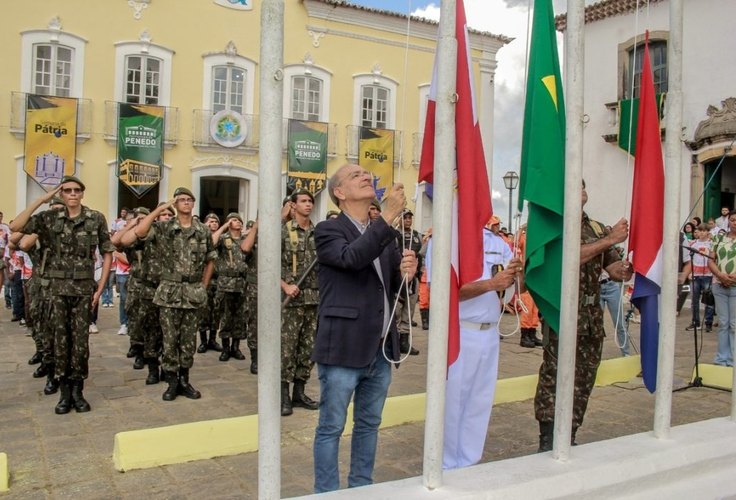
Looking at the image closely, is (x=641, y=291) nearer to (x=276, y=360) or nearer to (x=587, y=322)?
(x=587, y=322)

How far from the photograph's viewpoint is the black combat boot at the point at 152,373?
23.2 ft

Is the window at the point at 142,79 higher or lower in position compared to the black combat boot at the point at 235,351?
higher

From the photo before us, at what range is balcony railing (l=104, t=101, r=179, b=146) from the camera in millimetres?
18234

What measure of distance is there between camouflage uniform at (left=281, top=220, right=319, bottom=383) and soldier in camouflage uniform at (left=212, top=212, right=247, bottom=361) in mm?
2512

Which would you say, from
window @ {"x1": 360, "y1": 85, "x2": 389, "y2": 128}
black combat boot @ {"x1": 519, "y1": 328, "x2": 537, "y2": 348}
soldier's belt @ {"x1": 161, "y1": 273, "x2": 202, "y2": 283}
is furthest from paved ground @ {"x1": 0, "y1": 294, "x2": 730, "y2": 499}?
window @ {"x1": 360, "y1": 85, "x2": 389, "y2": 128}

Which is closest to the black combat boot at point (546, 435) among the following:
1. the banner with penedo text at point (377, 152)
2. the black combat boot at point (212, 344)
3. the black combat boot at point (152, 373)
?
the black combat boot at point (152, 373)

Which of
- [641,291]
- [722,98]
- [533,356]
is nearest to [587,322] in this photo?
[641,291]

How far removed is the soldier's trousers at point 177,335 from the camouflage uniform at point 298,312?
107cm

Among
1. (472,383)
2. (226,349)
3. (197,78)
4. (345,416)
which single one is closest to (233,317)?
(226,349)

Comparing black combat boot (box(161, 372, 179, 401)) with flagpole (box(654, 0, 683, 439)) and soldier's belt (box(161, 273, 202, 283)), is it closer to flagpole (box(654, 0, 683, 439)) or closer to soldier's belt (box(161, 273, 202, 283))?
soldier's belt (box(161, 273, 202, 283))

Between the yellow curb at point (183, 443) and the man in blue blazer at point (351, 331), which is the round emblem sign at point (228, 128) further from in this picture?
the man in blue blazer at point (351, 331)

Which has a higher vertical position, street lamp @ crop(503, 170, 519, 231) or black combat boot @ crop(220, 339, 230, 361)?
street lamp @ crop(503, 170, 519, 231)

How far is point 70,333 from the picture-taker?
5844 mm

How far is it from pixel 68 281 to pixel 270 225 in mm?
4375
